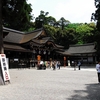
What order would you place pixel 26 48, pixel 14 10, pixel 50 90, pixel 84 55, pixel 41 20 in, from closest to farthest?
pixel 50 90
pixel 14 10
pixel 26 48
pixel 84 55
pixel 41 20

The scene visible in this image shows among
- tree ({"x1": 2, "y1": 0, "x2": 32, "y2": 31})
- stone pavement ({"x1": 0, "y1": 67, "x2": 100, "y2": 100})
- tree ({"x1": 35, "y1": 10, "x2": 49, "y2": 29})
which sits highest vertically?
tree ({"x1": 35, "y1": 10, "x2": 49, "y2": 29})

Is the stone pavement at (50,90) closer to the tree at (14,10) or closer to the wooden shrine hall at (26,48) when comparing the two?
the tree at (14,10)

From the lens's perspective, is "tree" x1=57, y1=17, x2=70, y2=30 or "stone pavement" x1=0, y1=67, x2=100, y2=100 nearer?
"stone pavement" x1=0, y1=67, x2=100, y2=100

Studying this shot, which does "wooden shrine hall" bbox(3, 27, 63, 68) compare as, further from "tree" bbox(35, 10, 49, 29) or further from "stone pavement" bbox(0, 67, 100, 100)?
"tree" bbox(35, 10, 49, 29)

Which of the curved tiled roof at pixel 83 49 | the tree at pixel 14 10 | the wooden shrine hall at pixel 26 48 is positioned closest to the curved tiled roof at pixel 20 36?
the wooden shrine hall at pixel 26 48

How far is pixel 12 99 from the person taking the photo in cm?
743

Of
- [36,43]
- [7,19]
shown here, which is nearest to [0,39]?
[7,19]

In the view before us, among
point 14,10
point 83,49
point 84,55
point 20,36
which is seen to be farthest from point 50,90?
point 83,49

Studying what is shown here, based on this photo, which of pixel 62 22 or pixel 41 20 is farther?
pixel 62 22

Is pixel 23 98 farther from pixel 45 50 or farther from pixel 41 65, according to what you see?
pixel 45 50

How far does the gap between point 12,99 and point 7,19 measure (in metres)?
11.0

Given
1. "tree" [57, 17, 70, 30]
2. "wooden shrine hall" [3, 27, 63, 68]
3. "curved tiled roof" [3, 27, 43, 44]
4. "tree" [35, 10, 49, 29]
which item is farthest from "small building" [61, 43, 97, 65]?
"tree" [57, 17, 70, 30]

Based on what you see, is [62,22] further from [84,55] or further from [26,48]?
[26,48]

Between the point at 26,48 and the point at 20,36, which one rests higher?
the point at 20,36
